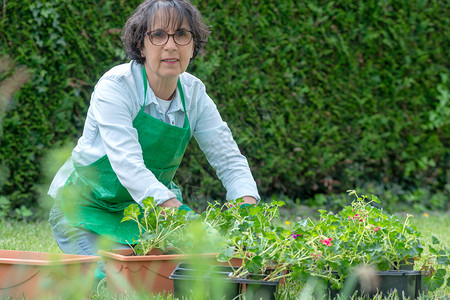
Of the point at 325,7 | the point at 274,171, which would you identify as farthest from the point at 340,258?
the point at 325,7

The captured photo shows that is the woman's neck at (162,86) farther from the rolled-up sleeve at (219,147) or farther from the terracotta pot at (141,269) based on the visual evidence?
the terracotta pot at (141,269)

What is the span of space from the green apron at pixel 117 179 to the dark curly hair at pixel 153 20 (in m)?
0.12

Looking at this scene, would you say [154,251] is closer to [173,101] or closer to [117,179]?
[117,179]

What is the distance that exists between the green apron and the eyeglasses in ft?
0.63

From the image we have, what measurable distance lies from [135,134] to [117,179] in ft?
0.98

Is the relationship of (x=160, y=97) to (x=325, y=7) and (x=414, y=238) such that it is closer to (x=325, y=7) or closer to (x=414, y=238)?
(x=414, y=238)

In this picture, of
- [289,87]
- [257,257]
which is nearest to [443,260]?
[257,257]

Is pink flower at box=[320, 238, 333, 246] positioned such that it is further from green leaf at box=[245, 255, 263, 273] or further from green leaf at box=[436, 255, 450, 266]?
green leaf at box=[436, 255, 450, 266]

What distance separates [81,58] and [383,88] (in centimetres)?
264

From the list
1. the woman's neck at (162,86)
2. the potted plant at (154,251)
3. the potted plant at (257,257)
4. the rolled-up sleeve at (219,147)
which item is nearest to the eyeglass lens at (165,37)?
the woman's neck at (162,86)

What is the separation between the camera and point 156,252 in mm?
2139

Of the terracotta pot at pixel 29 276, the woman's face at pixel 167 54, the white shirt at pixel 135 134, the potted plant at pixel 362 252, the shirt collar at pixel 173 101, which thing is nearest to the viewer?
the terracotta pot at pixel 29 276

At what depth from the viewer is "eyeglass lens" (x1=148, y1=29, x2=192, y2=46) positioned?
2.52 metres

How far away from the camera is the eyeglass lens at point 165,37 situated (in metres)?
2.52
